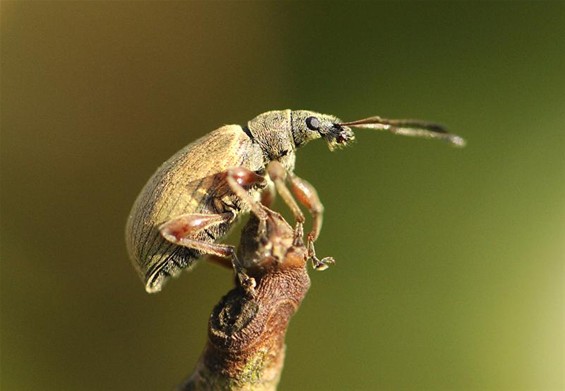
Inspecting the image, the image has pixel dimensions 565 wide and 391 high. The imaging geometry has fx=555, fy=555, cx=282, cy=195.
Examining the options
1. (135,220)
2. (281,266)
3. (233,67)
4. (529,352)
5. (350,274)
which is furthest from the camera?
(233,67)

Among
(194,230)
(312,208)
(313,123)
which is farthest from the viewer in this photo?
(313,123)

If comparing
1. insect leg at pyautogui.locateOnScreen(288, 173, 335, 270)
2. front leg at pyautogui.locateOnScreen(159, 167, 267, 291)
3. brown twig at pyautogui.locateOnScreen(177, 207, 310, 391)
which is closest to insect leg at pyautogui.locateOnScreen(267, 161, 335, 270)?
insect leg at pyautogui.locateOnScreen(288, 173, 335, 270)

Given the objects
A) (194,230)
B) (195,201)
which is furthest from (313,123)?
(194,230)

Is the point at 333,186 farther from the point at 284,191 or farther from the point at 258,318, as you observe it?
the point at 258,318

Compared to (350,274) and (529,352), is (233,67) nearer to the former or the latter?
(350,274)

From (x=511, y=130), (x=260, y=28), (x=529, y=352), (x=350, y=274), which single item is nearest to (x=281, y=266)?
(x=350, y=274)

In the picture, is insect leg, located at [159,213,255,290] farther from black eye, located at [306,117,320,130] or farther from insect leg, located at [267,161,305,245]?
black eye, located at [306,117,320,130]
